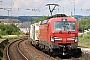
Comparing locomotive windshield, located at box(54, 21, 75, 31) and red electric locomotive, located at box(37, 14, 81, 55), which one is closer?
red electric locomotive, located at box(37, 14, 81, 55)

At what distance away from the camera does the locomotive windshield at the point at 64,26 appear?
21.7 metres

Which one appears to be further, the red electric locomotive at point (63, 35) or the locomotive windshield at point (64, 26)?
the locomotive windshield at point (64, 26)

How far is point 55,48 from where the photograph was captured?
69.6 feet

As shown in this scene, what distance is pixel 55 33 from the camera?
70.2 ft

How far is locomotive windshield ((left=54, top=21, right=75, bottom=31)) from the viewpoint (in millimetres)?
21672

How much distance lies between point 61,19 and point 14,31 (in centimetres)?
8121

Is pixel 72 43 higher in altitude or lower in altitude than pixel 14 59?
higher

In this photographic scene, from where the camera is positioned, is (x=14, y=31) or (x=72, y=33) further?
(x=14, y=31)

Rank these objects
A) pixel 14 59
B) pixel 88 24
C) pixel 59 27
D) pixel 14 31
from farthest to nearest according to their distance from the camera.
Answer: pixel 88 24
pixel 14 31
pixel 14 59
pixel 59 27

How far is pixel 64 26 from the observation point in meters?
21.7

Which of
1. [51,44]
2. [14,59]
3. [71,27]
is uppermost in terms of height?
[71,27]

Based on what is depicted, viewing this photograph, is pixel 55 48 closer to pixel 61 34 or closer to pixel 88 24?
pixel 61 34

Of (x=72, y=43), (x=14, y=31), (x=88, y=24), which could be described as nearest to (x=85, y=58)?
(x=72, y=43)

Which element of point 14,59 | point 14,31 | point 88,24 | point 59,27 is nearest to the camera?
point 59,27
